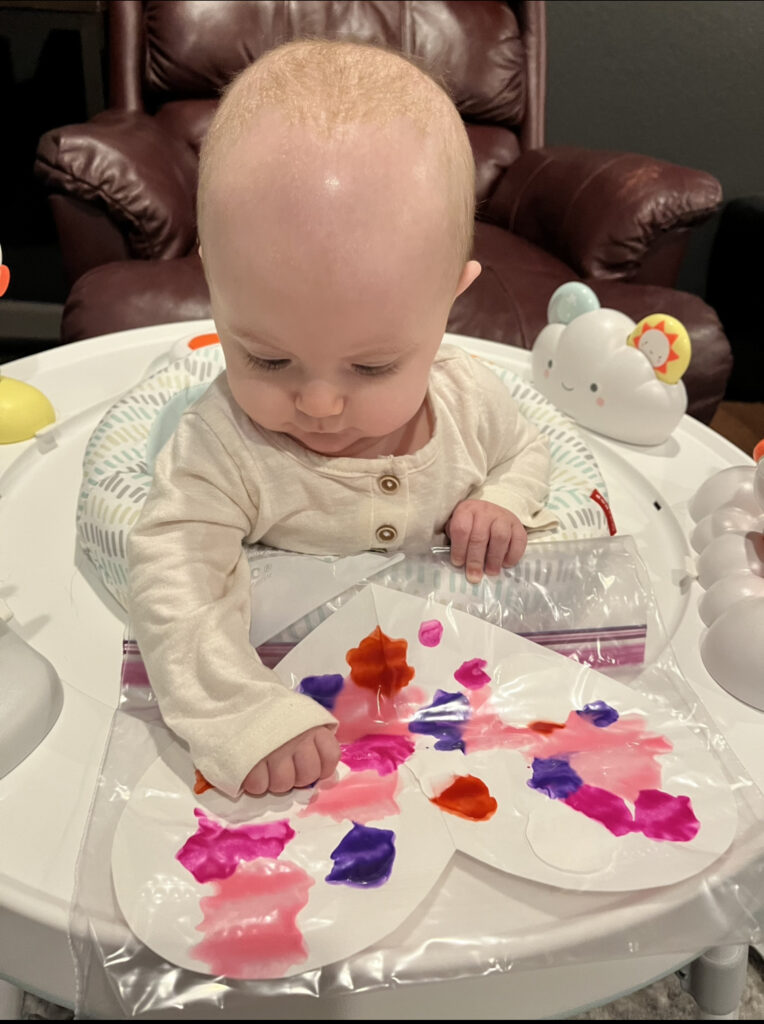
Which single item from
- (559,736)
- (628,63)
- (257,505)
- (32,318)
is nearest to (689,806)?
(559,736)

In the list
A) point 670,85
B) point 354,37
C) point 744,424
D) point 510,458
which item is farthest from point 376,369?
point 354,37

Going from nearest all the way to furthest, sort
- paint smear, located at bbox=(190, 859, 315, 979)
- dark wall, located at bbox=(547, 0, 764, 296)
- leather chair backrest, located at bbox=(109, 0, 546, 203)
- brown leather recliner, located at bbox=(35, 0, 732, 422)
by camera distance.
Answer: paint smear, located at bbox=(190, 859, 315, 979), dark wall, located at bbox=(547, 0, 764, 296), brown leather recliner, located at bbox=(35, 0, 732, 422), leather chair backrest, located at bbox=(109, 0, 546, 203)

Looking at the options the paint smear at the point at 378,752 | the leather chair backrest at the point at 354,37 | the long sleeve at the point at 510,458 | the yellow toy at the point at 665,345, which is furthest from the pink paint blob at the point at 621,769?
the leather chair backrest at the point at 354,37

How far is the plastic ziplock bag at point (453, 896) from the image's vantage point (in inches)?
19.2

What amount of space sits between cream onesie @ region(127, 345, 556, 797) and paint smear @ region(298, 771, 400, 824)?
0.05 meters

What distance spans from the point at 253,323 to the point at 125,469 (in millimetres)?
301

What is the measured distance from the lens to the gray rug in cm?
63

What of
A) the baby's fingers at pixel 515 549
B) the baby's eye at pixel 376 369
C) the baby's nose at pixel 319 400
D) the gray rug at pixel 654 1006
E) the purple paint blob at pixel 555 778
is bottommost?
the gray rug at pixel 654 1006

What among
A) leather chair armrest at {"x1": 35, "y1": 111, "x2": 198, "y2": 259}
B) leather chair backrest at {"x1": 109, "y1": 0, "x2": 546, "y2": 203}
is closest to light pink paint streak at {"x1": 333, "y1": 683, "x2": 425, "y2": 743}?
leather chair armrest at {"x1": 35, "y1": 111, "x2": 198, "y2": 259}

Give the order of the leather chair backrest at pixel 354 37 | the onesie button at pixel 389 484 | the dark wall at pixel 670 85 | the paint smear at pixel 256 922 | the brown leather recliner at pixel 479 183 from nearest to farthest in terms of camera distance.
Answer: the paint smear at pixel 256 922 → the onesie button at pixel 389 484 → the dark wall at pixel 670 85 → the brown leather recliner at pixel 479 183 → the leather chair backrest at pixel 354 37

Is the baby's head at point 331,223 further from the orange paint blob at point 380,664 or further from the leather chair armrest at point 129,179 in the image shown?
the leather chair armrest at point 129,179

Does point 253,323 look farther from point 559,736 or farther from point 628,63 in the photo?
point 628,63

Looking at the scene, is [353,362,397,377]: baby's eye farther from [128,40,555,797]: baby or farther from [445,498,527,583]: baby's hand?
[445,498,527,583]: baby's hand

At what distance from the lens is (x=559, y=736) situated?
63 centimetres
